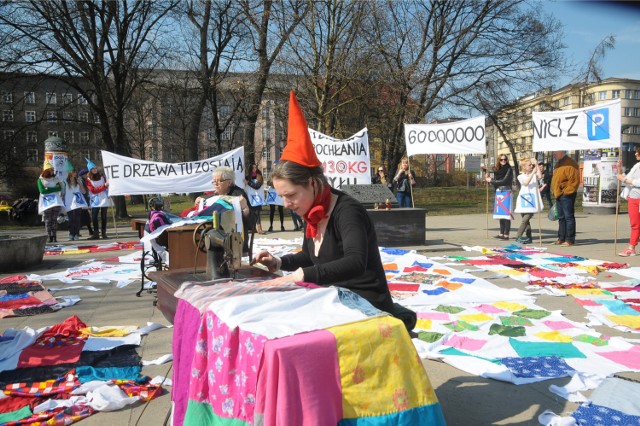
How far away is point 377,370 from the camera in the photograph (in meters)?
1.86

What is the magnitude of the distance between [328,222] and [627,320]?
13.0ft

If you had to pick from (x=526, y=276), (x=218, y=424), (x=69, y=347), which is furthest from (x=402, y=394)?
(x=526, y=276)

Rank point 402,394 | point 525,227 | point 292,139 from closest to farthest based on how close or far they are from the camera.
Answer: point 402,394
point 292,139
point 525,227

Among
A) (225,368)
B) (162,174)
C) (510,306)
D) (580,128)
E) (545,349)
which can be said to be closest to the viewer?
(225,368)

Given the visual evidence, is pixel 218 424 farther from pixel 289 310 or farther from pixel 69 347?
pixel 69 347

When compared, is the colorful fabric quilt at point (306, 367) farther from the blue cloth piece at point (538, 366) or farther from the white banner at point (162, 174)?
the white banner at point (162, 174)

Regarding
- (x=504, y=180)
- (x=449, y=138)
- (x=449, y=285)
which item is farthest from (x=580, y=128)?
(x=449, y=285)

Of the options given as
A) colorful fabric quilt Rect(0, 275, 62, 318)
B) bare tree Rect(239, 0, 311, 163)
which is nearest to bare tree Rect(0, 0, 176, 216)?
bare tree Rect(239, 0, 311, 163)

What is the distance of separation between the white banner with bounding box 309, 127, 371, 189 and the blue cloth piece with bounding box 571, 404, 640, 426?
903 centimetres

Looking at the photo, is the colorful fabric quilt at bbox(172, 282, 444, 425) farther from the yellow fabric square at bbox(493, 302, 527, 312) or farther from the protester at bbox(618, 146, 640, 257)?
the protester at bbox(618, 146, 640, 257)

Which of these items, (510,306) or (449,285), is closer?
Answer: (510,306)

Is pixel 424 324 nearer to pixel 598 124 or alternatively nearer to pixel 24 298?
pixel 24 298

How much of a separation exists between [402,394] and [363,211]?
1104 mm

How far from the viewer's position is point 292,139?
2707 millimetres
